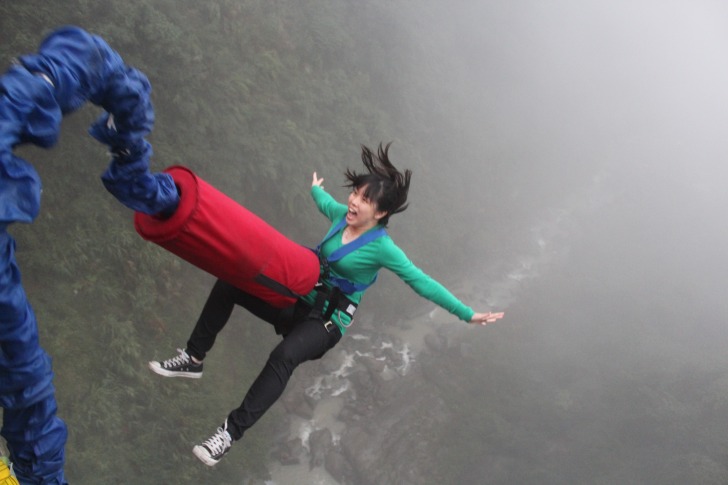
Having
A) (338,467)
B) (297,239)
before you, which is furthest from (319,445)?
(297,239)

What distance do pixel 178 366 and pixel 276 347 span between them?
3.84 ft

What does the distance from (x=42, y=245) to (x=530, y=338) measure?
55.7 ft

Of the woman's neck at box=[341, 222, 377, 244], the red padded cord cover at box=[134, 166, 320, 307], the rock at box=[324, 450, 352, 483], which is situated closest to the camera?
the red padded cord cover at box=[134, 166, 320, 307]

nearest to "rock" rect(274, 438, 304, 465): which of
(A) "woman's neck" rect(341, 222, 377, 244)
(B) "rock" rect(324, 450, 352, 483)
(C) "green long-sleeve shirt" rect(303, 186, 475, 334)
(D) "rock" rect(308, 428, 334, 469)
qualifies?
(D) "rock" rect(308, 428, 334, 469)

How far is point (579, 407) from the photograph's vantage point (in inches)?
660

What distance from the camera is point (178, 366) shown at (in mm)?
4062

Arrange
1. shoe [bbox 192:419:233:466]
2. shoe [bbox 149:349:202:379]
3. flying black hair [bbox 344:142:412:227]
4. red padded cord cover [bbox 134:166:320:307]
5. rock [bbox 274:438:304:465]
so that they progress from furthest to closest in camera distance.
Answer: rock [bbox 274:438:304:465] < shoe [bbox 149:349:202:379] < flying black hair [bbox 344:142:412:227] < shoe [bbox 192:419:233:466] < red padded cord cover [bbox 134:166:320:307]

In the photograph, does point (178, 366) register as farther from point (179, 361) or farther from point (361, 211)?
point (361, 211)

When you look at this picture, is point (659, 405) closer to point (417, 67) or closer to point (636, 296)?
point (636, 296)

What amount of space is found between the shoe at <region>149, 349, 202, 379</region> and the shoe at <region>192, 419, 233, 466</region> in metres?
0.75

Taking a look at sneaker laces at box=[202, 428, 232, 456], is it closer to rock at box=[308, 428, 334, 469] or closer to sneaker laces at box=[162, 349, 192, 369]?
sneaker laces at box=[162, 349, 192, 369]

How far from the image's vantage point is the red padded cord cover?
7.95 ft

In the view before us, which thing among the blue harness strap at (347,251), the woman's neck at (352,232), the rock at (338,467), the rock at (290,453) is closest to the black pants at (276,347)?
the blue harness strap at (347,251)

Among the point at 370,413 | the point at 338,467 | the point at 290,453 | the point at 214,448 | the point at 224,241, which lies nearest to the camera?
the point at 224,241
